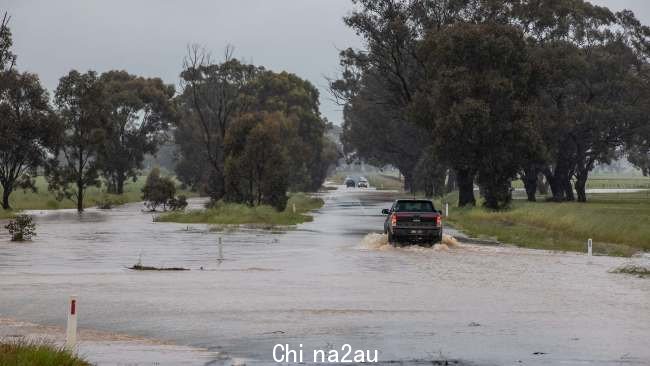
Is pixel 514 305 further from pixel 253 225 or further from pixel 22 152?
pixel 22 152

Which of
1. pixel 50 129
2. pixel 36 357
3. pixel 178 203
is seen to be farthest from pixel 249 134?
pixel 36 357

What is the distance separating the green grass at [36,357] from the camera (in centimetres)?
997

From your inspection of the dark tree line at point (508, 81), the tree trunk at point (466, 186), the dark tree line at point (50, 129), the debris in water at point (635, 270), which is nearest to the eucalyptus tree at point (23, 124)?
the dark tree line at point (50, 129)

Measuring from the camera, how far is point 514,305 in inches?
708

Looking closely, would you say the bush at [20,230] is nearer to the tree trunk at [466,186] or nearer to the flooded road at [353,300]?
the flooded road at [353,300]

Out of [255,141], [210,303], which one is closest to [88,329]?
[210,303]

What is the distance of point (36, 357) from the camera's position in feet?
33.3

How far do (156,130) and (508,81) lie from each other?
60.2 m

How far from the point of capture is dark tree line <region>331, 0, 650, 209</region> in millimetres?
58312

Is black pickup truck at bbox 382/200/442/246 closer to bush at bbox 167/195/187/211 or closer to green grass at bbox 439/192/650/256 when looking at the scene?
green grass at bbox 439/192/650/256

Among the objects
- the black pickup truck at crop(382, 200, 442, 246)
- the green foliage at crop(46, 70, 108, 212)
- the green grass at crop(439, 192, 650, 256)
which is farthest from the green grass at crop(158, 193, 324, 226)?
the green foliage at crop(46, 70, 108, 212)

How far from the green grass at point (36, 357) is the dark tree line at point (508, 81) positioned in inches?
1872

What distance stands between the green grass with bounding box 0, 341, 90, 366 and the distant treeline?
1674 inches

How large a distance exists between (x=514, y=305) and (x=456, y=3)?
51.0 metres
